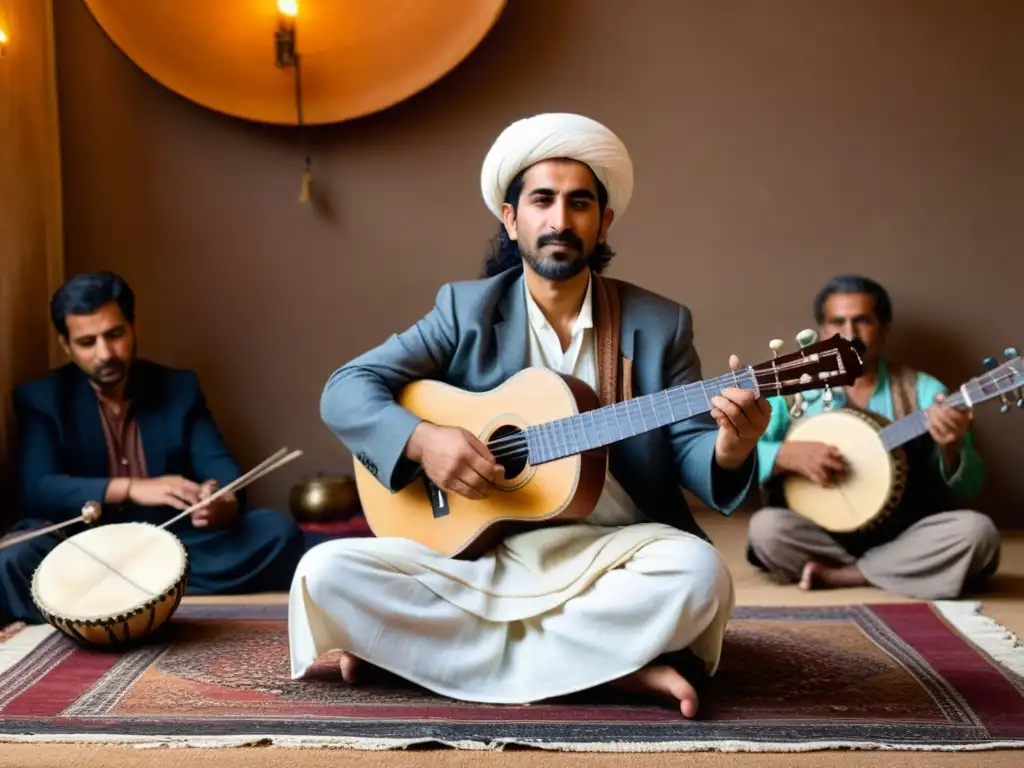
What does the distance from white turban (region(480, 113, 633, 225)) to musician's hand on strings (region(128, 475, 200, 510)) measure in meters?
1.72

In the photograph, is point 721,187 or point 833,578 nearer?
point 833,578

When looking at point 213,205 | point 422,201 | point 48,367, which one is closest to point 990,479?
point 422,201

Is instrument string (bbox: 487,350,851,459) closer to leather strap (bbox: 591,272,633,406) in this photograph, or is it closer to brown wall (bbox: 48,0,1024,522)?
leather strap (bbox: 591,272,633,406)

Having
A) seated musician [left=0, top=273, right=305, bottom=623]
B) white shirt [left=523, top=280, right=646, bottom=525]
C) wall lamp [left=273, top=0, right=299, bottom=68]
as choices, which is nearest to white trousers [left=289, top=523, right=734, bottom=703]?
white shirt [left=523, top=280, right=646, bottom=525]

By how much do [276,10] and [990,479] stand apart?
3773mm

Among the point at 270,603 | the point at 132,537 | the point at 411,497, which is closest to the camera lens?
the point at 411,497

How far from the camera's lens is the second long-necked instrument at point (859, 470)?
4.20 meters

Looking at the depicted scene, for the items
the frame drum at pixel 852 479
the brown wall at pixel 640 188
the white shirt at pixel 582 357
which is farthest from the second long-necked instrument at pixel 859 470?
the white shirt at pixel 582 357

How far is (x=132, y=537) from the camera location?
3.66m

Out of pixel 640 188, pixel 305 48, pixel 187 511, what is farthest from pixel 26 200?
pixel 640 188

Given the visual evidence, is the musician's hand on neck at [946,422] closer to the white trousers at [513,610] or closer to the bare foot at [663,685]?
the white trousers at [513,610]

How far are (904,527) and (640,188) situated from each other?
1.95m

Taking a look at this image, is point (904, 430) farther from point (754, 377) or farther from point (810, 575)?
point (754, 377)

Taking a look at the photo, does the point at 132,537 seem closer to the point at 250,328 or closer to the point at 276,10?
the point at 250,328
